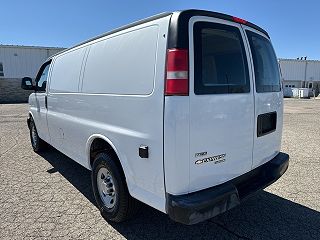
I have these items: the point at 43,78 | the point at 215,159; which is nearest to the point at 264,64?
the point at 215,159

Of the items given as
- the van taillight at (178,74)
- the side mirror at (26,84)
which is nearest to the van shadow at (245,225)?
the van taillight at (178,74)

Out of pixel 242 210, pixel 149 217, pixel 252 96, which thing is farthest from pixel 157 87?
pixel 242 210

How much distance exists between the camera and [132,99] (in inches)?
109

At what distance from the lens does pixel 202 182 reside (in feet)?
8.38

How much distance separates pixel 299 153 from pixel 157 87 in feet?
17.5

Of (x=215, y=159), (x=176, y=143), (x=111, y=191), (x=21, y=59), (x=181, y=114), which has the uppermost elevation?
(x=21, y=59)

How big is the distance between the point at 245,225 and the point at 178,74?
2050 mm

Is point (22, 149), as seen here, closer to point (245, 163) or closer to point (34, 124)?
point (34, 124)

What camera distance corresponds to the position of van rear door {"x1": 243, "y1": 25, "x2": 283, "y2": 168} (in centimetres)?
310

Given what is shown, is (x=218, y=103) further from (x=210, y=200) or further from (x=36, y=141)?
(x=36, y=141)

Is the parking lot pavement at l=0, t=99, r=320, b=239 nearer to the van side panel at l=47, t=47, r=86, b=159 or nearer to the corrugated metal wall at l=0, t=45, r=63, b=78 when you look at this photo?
the van side panel at l=47, t=47, r=86, b=159

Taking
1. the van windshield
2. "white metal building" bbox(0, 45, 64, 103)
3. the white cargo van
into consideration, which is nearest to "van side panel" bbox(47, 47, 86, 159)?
the white cargo van

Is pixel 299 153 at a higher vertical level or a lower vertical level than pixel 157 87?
lower

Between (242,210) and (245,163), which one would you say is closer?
(245,163)
